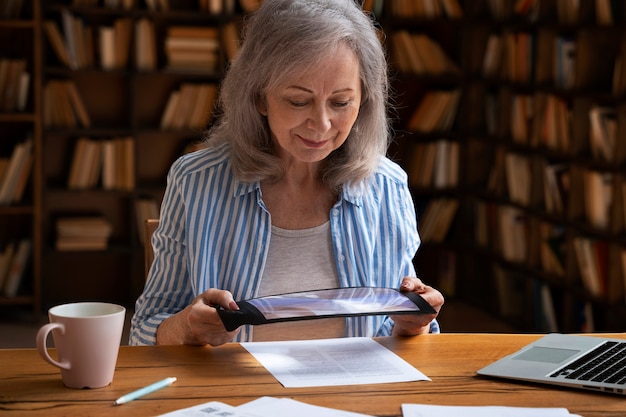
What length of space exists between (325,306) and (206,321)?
20 cm

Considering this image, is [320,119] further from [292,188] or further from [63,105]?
[63,105]

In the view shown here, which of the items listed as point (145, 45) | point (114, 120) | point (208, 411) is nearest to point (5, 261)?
point (114, 120)

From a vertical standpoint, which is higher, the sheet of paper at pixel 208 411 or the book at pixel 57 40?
the book at pixel 57 40

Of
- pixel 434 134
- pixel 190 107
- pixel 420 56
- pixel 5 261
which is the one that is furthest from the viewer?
pixel 434 134

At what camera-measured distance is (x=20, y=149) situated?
482cm

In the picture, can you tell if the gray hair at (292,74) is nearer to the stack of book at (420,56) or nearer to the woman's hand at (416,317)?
the woman's hand at (416,317)

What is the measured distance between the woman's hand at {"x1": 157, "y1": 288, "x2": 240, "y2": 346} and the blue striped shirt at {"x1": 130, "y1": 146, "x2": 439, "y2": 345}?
0.66 feet

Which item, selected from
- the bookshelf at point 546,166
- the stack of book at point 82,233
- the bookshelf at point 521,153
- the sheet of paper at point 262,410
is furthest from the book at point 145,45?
the sheet of paper at point 262,410

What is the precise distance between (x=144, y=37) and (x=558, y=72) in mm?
2114

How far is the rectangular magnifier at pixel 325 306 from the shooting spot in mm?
1562

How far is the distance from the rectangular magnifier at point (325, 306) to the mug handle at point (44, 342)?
272 millimetres

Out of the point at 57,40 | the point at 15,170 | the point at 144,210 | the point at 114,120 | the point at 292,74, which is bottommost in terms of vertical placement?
the point at 144,210

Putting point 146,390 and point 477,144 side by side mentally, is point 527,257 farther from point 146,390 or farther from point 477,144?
point 146,390

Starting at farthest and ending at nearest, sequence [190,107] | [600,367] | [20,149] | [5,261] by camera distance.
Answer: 1. [190,107]
2. [5,261]
3. [20,149]
4. [600,367]
